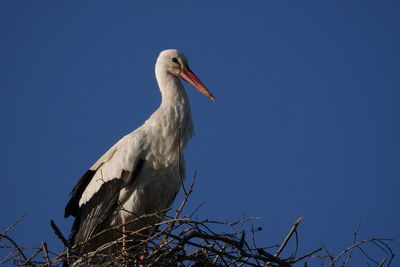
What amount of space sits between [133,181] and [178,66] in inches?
54.5

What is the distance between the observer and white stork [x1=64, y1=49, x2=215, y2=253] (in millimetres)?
5527

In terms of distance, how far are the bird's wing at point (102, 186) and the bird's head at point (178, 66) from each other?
37.5 inches

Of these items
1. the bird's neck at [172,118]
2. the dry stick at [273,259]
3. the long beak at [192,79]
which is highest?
the long beak at [192,79]

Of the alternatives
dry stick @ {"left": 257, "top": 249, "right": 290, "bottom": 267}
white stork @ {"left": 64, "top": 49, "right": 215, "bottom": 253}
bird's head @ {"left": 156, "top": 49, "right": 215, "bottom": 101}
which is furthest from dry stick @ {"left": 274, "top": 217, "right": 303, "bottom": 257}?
bird's head @ {"left": 156, "top": 49, "right": 215, "bottom": 101}

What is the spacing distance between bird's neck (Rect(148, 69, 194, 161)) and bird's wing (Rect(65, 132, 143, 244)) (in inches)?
8.8

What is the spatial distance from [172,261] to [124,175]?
1564 mm

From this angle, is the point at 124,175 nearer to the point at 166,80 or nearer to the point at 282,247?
the point at 166,80

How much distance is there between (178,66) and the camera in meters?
6.40

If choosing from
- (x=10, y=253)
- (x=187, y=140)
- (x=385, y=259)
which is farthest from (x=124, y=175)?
(x=385, y=259)

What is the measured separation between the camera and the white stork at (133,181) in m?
5.53

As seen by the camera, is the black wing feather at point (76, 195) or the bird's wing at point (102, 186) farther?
the black wing feather at point (76, 195)

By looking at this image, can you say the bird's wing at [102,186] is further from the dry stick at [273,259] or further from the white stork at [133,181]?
the dry stick at [273,259]

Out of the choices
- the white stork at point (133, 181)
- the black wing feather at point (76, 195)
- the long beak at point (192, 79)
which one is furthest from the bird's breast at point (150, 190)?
the long beak at point (192, 79)

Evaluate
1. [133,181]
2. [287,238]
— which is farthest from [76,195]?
[287,238]
